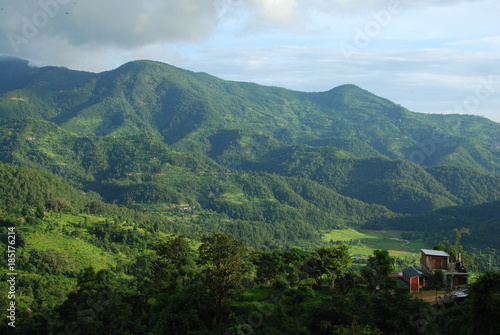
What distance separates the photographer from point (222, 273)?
3409cm

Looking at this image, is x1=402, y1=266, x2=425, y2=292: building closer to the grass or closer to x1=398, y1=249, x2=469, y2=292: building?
x1=398, y1=249, x2=469, y2=292: building

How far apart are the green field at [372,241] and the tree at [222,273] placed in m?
82.9

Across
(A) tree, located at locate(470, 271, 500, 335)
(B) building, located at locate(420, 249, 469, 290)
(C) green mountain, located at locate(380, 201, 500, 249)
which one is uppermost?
(A) tree, located at locate(470, 271, 500, 335)

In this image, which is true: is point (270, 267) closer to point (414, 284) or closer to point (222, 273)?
point (222, 273)

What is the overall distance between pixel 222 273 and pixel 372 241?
382 ft

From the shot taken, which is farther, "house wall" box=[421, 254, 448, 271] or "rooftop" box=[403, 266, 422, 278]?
"house wall" box=[421, 254, 448, 271]

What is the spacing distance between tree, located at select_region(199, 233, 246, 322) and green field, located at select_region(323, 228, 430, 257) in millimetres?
82891

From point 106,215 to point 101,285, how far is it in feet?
233

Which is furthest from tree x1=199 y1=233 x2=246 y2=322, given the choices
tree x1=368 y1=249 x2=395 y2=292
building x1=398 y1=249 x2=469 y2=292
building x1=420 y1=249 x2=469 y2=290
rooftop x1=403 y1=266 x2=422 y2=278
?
building x1=420 y1=249 x2=469 y2=290

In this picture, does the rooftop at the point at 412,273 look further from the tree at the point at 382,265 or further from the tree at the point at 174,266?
the tree at the point at 174,266

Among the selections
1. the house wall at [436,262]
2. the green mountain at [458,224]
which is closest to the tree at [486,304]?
the house wall at [436,262]

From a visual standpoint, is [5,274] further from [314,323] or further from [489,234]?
[489,234]

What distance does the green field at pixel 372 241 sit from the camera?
12003 cm

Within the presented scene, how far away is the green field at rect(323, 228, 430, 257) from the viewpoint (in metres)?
120
